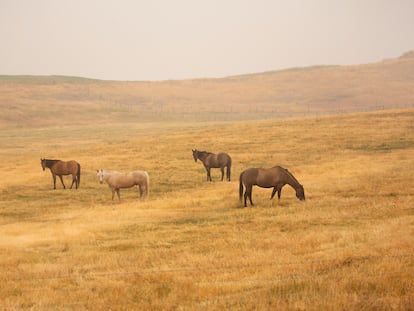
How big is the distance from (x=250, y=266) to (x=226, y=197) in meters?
13.0

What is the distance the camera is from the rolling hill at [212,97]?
112 m

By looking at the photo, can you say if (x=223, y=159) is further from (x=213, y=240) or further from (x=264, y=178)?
(x=213, y=240)

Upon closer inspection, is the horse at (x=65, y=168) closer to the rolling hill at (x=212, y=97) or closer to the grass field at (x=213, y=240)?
the grass field at (x=213, y=240)

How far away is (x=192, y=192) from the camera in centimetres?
2992

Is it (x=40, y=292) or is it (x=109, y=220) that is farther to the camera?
(x=109, y=220)

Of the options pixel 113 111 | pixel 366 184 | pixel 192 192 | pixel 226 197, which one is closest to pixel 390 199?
pixel 366 184

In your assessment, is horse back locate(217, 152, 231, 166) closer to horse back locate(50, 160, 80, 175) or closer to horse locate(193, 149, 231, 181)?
horse locate(193, 149, 231, 181)

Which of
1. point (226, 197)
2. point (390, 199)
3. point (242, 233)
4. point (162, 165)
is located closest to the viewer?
point (242, 233)

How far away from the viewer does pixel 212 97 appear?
500 feet

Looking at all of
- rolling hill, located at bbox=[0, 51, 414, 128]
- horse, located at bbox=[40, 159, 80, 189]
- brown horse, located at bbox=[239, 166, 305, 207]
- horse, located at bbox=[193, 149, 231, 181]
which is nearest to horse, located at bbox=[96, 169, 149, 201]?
horse, located at bbox=[40, 159, 80, 189]

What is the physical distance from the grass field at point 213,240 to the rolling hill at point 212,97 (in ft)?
223

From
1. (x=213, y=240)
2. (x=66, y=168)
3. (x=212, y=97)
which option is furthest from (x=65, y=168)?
(x=212, y=97)

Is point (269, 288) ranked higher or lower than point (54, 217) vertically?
higher

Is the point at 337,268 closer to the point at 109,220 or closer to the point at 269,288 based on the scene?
the point at 269,288
